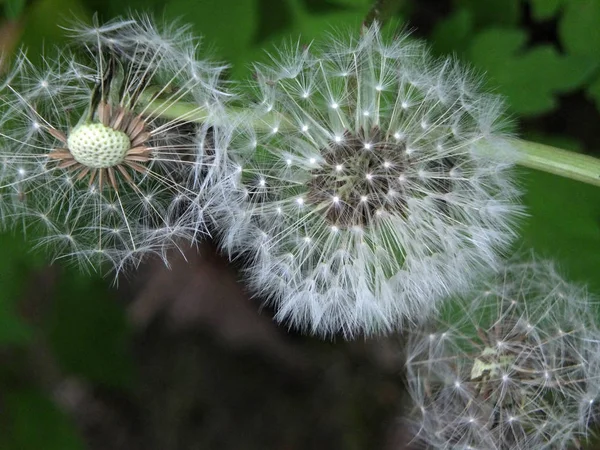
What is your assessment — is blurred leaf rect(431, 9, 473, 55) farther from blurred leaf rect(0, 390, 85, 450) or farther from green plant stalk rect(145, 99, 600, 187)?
Answer: blurred leaf rect(0, 390, 85, 450)

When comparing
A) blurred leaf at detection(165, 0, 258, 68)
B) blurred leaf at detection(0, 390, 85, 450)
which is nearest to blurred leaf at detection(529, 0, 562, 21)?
blurred leaf at detection(165, 0, 258, 68)

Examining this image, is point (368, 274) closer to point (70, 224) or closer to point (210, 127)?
point (210, 127)

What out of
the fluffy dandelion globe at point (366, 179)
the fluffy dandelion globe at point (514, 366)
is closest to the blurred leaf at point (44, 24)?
the fluffy dandelion globe at point (366, 179)

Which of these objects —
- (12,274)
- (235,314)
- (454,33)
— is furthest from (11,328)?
(454,33)

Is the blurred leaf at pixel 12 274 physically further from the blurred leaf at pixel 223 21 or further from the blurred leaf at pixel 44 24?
the blurred leaf at pixel 223 21

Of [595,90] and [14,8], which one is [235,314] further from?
[595,90]
